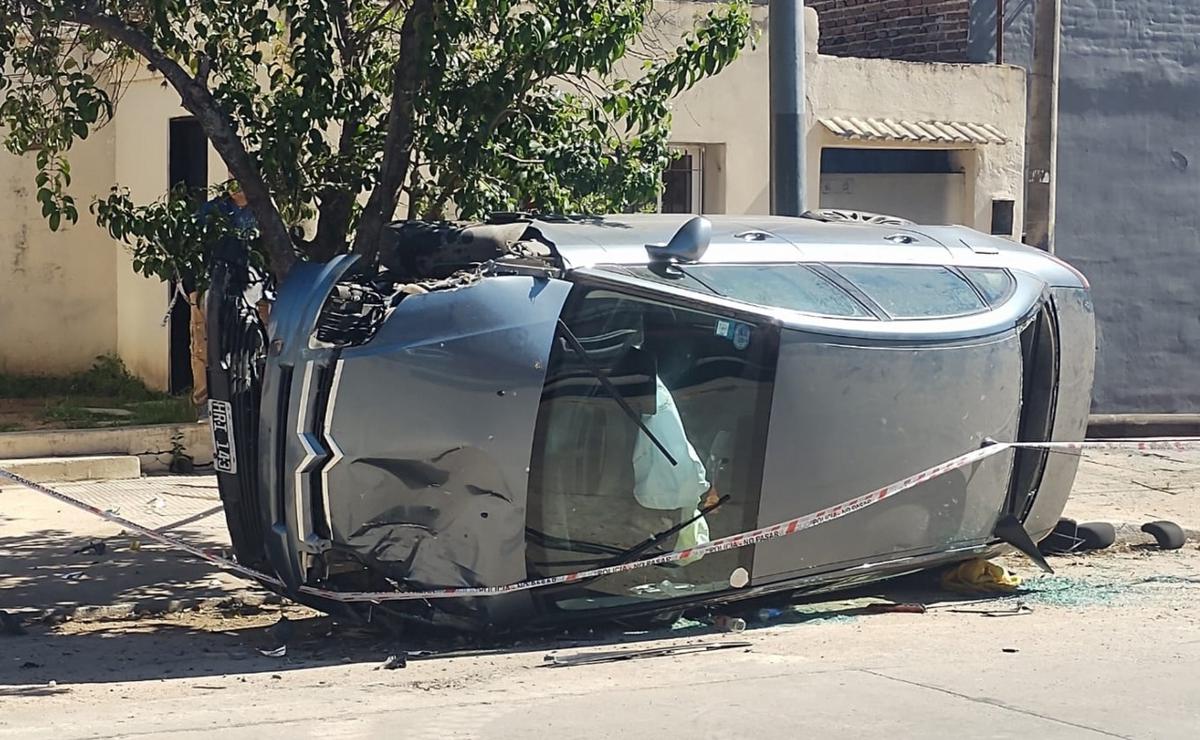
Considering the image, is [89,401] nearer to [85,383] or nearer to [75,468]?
[85,383]

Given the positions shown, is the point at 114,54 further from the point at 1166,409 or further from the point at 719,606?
the point at 1166,409

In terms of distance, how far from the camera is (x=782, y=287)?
7.66m

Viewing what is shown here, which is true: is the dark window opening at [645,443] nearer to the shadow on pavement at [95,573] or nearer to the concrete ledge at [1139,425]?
the shadow on pavement at [95,573]

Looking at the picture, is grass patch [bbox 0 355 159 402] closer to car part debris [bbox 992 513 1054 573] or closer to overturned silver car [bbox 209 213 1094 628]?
overturned silver car [bbox 209 213 1094 628]

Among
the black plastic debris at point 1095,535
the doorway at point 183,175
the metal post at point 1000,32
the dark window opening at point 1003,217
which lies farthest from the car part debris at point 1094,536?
the metal post at point 1000,32

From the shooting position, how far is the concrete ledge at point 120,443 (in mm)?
11641

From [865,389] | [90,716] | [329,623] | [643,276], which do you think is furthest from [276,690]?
[865,389]

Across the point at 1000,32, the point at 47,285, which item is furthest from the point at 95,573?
the point at 1000,32

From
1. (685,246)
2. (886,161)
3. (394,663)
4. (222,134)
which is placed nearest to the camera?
(394,663)

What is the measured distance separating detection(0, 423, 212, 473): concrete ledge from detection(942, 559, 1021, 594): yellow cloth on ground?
543 centimetres

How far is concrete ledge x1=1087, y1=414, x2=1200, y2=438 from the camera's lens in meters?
15.4

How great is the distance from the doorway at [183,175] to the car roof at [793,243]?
20.2 feet

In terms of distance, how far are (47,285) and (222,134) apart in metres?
6.31

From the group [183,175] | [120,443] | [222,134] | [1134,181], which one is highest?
[222,134]
